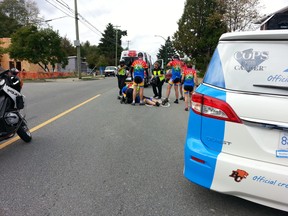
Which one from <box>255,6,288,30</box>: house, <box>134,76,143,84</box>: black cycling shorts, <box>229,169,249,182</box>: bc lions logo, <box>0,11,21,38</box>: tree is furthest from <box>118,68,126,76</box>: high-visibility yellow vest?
<box>0,11,21,38</box>: tree

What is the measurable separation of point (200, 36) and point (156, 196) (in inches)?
1454

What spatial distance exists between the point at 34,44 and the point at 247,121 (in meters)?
35.6

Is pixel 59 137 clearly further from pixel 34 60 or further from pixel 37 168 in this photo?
pixel 34 60

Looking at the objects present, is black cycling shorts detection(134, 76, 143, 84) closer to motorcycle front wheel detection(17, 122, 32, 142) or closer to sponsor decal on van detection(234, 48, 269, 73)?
motorcycle front wheel detection(17, 122, 32, 142)

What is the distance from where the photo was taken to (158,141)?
5.44 m

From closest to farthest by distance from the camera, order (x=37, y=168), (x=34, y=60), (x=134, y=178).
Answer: (x=134, y=178)
(x=37, y=168)
(x=34, y=60)

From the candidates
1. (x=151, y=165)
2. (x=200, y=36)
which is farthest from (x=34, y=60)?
(x=151, y=165)

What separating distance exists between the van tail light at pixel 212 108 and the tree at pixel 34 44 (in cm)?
3461

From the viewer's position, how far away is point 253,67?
2492 millimetres

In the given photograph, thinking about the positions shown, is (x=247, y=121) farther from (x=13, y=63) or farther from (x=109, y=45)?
(x=109, y=45)

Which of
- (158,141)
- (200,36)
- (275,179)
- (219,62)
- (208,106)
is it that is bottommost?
(158,141)

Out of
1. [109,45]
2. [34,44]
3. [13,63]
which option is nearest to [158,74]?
[34,44]

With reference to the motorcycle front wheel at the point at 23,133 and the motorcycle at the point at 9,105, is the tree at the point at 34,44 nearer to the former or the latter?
the motorcycle front wheel at the point at 23,133

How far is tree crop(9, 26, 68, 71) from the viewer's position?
1323 inches
